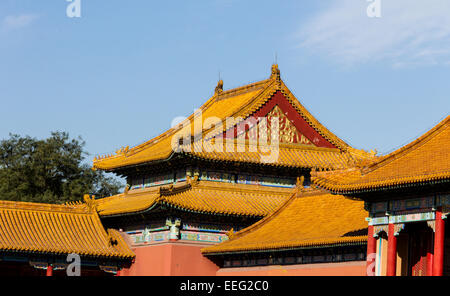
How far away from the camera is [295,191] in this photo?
39719mm

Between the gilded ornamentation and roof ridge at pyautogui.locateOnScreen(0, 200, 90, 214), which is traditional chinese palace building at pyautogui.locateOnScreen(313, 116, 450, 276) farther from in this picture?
roof ridge at pyautogui.locateOnScreen(0, 200, 90, 214)

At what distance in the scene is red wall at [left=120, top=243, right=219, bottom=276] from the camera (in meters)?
38.5

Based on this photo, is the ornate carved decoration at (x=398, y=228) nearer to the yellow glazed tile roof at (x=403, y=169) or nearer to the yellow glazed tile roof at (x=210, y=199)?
the yellow glazed tile roof at (x=403, y=169)

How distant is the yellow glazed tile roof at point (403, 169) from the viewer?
27844 millimetres

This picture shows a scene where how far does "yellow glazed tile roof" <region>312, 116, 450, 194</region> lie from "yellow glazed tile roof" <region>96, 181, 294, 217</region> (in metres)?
8.39

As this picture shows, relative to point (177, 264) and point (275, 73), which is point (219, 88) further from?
point (177, 264)

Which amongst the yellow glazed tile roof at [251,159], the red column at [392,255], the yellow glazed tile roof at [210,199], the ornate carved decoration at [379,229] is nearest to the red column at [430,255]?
the red column at [392,255]

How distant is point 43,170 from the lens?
220ft

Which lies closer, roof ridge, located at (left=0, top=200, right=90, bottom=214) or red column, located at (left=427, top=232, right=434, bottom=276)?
red column, located at (left=427, top=232, right=434, bottom=276)

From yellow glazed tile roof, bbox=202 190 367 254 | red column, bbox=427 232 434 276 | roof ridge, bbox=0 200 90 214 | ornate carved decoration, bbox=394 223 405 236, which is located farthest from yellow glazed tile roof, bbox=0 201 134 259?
red column, bbox=427 232 434 276

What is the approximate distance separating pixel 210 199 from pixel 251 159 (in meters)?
2.65

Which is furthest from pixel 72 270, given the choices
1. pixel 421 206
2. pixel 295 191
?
pixel 421 206

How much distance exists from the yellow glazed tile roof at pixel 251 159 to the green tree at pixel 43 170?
2163cm

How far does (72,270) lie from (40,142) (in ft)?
95.4
